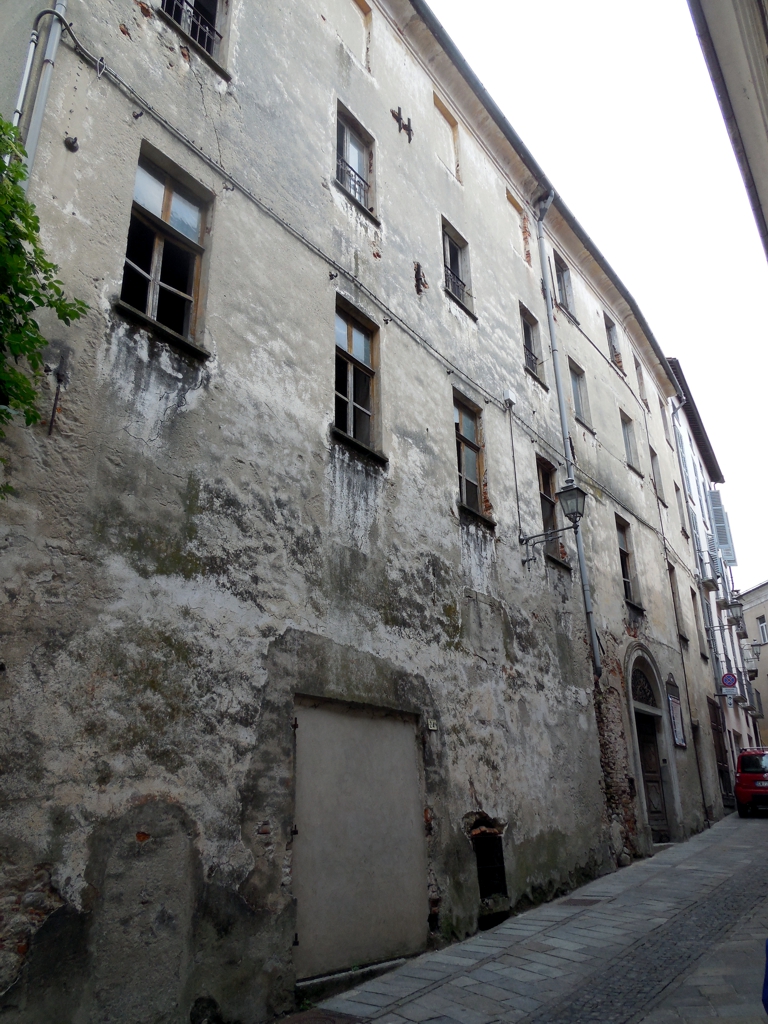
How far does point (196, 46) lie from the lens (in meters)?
7.36

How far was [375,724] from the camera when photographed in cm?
736

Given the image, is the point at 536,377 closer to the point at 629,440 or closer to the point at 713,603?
the point at 629,440

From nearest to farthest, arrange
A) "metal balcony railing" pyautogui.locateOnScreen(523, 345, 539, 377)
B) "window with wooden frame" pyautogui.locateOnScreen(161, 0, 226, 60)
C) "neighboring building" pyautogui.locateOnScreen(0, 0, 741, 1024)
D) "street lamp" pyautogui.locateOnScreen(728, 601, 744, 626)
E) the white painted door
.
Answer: "neighboring building" pyautogui.locateOnScreen(0, 0, 741, 1024) < the white painted door < "window with wooden frame" pyautogui.locateOnScreen(161, 0, 226, 60) < "metal balcony railing" pyautogui.locateOnScreen(523, 345, 539, 377) < "street lamp" pyautogui.locateOnScreen(728, 601, 744, 626)

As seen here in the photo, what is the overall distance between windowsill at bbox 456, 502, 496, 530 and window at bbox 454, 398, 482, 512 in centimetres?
14

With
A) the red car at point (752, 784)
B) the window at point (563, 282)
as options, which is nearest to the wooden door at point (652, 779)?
the red car at point (752, 784)

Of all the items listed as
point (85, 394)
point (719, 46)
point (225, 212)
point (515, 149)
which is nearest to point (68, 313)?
point (85, 394)

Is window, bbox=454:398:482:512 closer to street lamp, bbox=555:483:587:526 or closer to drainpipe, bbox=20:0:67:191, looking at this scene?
street lamp, bbox=555:483:587:526

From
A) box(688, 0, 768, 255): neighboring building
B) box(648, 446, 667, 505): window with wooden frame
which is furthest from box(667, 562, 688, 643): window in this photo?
box(688, 0, 768, 255): neighboring building

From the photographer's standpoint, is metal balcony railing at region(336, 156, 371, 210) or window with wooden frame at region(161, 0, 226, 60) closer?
window with wooden frame at region(161, 0, 226, 60)

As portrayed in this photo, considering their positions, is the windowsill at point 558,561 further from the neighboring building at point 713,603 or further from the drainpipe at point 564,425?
the neighboring building at point 713,603

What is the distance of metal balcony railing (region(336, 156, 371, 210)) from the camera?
950cm

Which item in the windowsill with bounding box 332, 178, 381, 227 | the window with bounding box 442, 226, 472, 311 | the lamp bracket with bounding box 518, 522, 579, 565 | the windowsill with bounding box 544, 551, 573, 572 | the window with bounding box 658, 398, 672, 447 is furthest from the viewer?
the window with bounding box 658, 398, 672, 447

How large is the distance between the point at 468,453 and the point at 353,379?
102 inches

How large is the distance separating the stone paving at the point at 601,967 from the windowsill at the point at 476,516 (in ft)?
15.5
